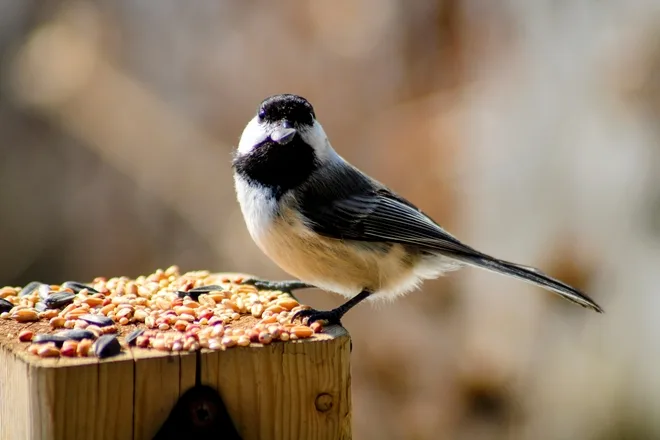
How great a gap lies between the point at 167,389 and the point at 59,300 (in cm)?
68

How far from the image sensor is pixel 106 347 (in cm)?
171

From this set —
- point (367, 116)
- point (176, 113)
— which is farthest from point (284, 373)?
point (176, 113)

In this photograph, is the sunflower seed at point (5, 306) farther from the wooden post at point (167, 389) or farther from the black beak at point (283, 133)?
the black beak at point (283, 133)

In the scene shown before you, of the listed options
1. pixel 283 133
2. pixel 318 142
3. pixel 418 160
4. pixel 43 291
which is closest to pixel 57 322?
pixel 43 291

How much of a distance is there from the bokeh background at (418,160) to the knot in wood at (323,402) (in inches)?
101

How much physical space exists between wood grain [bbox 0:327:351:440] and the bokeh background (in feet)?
8.28

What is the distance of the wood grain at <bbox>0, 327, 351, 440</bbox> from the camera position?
1636mm

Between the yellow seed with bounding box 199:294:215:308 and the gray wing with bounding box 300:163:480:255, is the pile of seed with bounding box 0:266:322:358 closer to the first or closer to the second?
the yellow seed with bounding box 199:294:215:308

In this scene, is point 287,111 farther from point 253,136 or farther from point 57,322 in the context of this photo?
point 57,322

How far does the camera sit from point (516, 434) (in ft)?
14.0

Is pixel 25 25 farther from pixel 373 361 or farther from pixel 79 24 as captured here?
pixel 373 361

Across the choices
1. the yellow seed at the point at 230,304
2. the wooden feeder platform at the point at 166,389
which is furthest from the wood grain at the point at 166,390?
the yellow seed at the point at 230,304

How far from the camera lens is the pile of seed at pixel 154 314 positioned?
1767mm

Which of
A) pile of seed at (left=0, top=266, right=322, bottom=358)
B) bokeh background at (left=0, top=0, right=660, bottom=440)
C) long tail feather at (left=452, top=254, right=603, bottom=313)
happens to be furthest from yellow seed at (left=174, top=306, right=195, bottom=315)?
bokeh background at (left=0, top=0, right=660, bottom=440)
